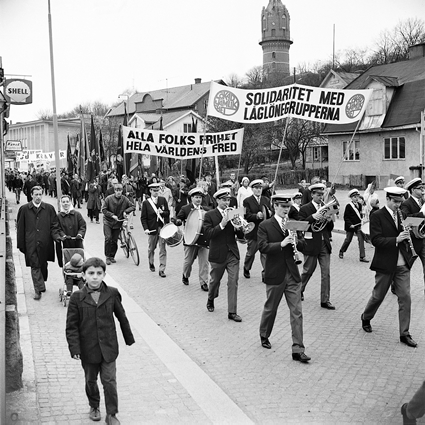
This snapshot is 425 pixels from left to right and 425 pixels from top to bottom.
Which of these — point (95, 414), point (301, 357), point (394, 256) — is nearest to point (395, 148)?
point (394, 256)

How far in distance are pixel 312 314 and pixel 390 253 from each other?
1.97 m

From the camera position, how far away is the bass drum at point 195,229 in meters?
11.1

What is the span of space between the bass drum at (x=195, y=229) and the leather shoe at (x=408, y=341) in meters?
4.34

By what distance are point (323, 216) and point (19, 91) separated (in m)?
14.6

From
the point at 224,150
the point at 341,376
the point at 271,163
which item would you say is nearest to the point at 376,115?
the point at 271,163

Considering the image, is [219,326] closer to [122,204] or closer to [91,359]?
[91,359]

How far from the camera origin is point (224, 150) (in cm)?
1920

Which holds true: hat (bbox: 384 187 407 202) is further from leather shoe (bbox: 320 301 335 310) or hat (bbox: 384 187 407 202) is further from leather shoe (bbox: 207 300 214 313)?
leather shoe (bbox: 207 300 214 313)

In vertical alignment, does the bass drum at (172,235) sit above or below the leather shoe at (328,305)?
above

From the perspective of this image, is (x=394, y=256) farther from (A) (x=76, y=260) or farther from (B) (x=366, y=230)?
(B) (x=366, y=230)

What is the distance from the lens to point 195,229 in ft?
36.6

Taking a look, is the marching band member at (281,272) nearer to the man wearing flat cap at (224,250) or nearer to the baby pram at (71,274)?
the man wearing flat cap at (224,250)

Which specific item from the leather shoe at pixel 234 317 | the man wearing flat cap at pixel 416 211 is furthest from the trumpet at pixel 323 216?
the leather shoe at pixel 234 317

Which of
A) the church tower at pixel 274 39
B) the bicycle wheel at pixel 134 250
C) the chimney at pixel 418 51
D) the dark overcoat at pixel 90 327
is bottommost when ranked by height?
the bicycle wheel at pixel 134 250
